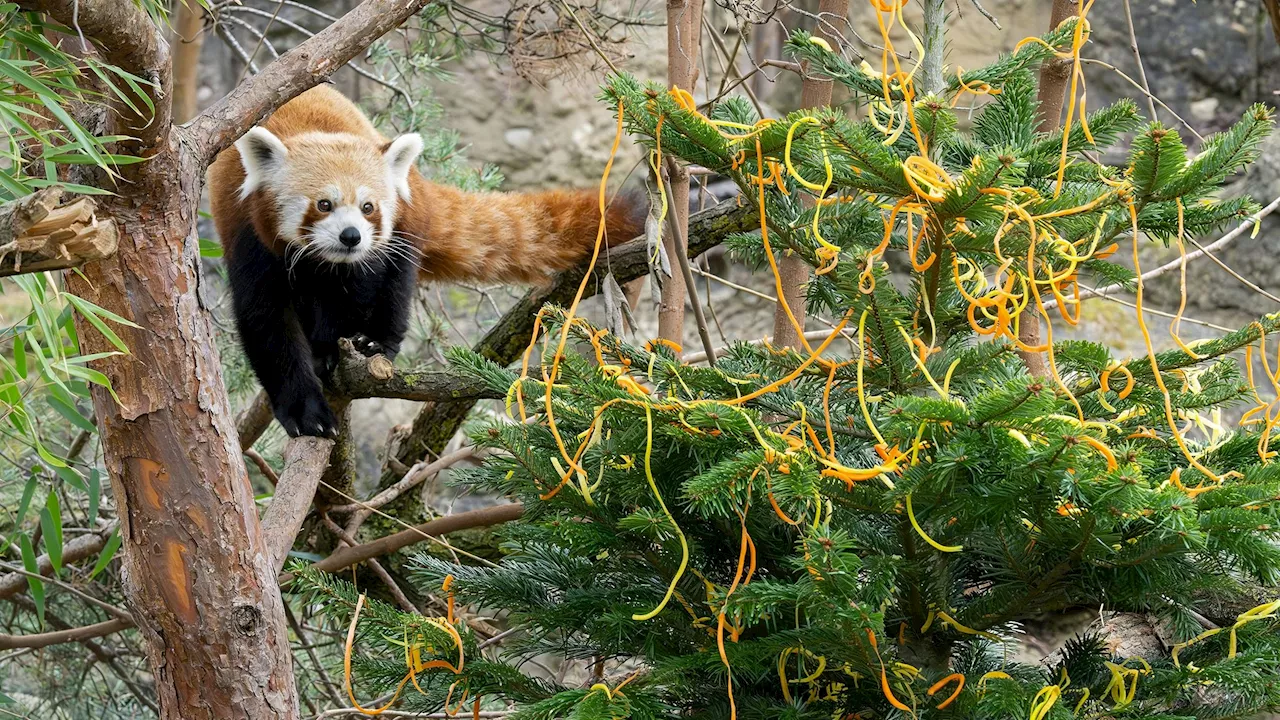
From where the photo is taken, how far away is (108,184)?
1.48 metres

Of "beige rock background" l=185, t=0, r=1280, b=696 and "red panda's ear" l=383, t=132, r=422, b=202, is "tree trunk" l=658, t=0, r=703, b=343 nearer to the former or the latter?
"red panda's ear" l=383, t=132, r=422, b=202

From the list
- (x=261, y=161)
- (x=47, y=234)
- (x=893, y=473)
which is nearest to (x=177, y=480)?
(x=47, y=234)

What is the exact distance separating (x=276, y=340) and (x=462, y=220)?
2.03 ft

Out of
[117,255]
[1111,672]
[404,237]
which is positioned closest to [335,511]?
[404,237]

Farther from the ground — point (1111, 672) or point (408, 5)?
point (408, 5)

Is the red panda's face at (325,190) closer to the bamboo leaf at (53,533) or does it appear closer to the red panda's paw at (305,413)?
the red panda's paw at (305,413)

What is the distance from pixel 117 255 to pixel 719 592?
0.94m

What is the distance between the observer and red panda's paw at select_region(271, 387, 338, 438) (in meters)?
2.53

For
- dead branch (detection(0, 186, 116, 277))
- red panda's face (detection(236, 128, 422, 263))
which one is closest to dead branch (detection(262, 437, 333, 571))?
red panda's face (detection(236, 128, 422, 263))

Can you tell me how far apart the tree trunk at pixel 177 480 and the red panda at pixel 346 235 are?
113 cm

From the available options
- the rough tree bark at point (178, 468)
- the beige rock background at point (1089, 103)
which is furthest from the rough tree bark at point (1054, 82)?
the beige rock background at point (1089, 103)

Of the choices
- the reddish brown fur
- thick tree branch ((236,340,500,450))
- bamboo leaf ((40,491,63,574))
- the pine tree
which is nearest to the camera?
the pine tree

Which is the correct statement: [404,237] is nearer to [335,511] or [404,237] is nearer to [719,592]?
[335,511]

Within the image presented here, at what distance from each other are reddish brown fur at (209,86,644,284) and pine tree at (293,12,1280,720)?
55.4 inches
